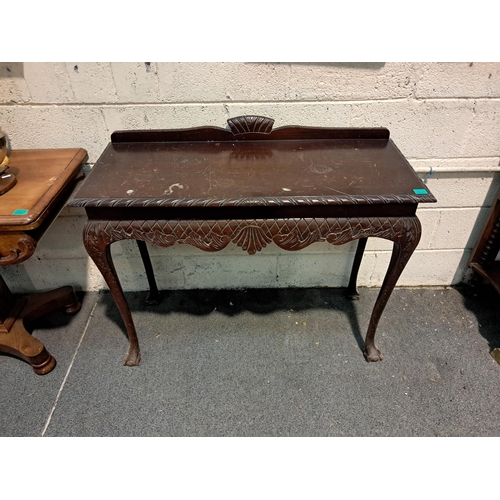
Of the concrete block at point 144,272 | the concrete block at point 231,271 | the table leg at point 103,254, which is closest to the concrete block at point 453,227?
the concrete block at point 231,271

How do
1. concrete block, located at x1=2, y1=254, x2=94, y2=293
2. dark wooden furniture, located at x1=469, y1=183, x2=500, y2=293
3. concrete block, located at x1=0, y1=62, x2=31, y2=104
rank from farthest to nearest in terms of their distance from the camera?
concrete block, located at x1=2, y1=254, x2=94, y2=293 < dark wooden furniture, located at x1=469, y1=183, x2=500, y2=293 < concrete block, located at x1=0, y1=62, x2=31, y2=104

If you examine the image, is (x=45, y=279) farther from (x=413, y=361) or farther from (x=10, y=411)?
(x=413, y=361)

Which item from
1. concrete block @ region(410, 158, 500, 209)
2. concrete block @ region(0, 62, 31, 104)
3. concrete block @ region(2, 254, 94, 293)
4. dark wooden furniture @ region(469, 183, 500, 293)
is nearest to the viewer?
concrete block @ region(0, 62, 31, 104)

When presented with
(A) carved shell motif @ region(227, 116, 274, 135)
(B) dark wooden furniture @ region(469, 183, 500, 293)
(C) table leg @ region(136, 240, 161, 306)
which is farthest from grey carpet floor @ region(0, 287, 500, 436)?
(A) carved shell motif @ region(227, 116, 274, 135)

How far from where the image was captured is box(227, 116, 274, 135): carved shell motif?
4.61 feet

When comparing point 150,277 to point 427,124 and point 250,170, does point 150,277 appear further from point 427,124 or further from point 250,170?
point 427,124

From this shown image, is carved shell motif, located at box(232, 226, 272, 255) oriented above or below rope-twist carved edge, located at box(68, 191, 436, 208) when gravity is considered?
below

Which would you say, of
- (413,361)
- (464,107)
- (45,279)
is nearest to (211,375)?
(413,361)

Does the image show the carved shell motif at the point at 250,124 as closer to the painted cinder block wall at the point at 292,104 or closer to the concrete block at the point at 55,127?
the painted cinder block wall at the point at 292,104

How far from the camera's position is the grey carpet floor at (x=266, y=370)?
1.39 metres

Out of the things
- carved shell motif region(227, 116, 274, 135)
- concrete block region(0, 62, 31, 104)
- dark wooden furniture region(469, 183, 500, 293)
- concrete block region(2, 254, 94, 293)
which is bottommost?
concrete block region(2, 254, 94, 293)

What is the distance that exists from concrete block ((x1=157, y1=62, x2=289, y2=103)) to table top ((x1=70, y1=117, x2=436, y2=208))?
0.13 m

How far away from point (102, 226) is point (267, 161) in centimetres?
62

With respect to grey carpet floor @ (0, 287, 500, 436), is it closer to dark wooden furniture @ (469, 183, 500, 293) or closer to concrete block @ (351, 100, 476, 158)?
dark wooden furniture @ (469, 183, 500, 293)
